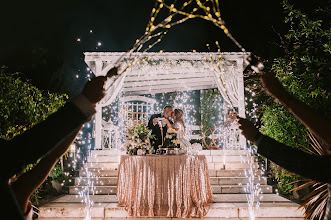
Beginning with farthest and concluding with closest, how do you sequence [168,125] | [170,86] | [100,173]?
[170,86], [100,173], [168,125]

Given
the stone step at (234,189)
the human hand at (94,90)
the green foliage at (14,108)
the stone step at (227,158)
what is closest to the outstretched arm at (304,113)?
the human hand at (94,90)

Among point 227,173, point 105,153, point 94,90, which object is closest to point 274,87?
point 94,90

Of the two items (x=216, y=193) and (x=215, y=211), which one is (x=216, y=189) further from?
(x=215, y=211)

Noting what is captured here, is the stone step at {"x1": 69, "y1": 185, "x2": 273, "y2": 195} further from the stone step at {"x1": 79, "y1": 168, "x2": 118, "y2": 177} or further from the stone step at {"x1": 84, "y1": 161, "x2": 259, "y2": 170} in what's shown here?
the stone step at {"x1": 84, "y1": 161, "x2": 259, "y2": 170}

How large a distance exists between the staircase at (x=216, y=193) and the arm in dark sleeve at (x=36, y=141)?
3907 mm

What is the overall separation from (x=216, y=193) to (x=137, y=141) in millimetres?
2383

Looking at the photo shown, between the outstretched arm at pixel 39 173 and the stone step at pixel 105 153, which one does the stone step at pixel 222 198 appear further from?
the outstretched arm at pixel 39 173

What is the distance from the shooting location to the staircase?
4328 millimetres

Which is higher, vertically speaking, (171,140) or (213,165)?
(171,140)

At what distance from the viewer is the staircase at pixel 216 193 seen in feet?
14.2

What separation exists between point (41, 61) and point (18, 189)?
905 cm

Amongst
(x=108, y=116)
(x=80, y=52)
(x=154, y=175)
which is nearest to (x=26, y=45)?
(x=80, y=52)

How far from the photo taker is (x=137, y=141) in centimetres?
470

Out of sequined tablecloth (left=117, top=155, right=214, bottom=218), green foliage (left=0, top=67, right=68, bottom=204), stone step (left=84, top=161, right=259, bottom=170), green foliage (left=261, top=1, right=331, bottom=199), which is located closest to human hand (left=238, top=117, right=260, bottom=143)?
sequined tablecloth (left=117, top=155, right=214, bottom=218)
